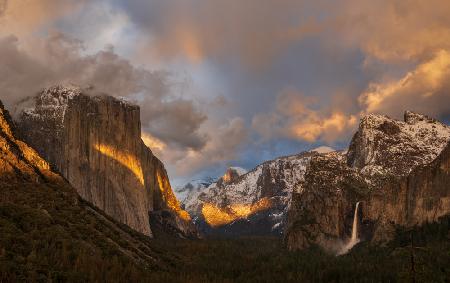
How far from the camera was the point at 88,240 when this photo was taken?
604 feet

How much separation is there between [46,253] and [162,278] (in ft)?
137

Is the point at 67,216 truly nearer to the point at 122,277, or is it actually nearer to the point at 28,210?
the point at 28,210

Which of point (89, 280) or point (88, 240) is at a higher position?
point (88, 240)

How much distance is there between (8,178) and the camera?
19225 centimetres

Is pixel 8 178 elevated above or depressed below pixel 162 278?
above

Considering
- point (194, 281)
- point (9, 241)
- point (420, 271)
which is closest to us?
point (420, 271)

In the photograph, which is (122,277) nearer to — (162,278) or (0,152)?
(162,278)

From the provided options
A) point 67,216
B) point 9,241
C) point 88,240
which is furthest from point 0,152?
point 9,241

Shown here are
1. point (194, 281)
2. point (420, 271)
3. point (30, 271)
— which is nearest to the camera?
point (420, 271)

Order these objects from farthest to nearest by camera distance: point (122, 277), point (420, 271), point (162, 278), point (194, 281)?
point (194, 281)
point (162, 278)
point (122, 277)
point (420, 271)

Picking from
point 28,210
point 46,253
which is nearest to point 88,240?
point 28,210

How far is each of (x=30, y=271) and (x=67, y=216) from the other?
61.6 meters

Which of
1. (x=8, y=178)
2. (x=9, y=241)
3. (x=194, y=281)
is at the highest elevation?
(x=8, y=178)

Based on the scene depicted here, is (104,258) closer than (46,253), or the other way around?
(46,253)
